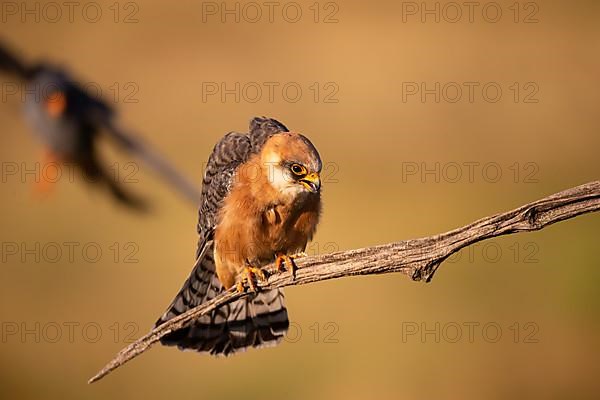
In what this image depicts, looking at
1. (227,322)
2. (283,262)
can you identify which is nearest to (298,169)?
(283,262)

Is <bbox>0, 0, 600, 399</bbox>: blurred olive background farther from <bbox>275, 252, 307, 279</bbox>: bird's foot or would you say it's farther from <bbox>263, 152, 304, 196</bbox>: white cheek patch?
<bbox>263, 152, 304, 196</bbox>: white cheek patch

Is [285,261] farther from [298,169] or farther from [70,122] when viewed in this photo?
[70,122]

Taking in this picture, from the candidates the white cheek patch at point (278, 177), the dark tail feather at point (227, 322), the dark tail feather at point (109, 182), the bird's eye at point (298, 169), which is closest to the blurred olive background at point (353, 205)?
the dark tail feather at point (109, 182)

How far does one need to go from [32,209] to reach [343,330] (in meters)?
5.20

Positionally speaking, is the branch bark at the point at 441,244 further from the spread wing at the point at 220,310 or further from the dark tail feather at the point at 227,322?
the dark tail feather at the point at 227,322

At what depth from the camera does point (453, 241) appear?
12.1ft

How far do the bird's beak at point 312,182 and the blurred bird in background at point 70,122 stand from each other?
2.10 meters

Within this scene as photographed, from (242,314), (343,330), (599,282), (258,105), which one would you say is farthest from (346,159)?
(242,314)

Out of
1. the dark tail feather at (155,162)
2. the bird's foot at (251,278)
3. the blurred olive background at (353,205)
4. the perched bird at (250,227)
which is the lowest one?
the bird's foot at (251,278)

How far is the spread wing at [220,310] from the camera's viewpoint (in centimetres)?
530

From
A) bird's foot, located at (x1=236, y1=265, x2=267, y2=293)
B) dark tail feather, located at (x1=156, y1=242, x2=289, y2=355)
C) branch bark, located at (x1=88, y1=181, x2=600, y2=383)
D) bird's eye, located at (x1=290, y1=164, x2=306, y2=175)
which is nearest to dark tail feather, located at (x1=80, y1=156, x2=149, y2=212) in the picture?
dark tail feather, located at (x1=156, y1=242, x2=289, y2=355)

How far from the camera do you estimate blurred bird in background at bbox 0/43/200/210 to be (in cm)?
679

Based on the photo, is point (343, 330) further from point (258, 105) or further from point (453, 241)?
point (453, 241)

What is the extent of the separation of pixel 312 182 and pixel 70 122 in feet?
9.96
